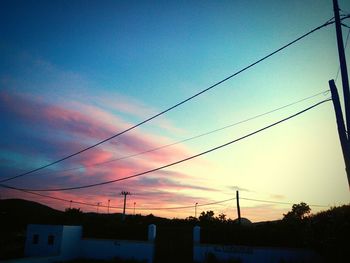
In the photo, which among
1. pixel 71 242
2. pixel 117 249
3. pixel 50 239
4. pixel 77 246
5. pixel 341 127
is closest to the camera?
pixel 341 127

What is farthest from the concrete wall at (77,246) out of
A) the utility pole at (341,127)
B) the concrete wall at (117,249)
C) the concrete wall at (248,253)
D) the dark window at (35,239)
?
the utility pole at (341,127)

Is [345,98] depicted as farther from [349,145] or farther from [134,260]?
[134,260]

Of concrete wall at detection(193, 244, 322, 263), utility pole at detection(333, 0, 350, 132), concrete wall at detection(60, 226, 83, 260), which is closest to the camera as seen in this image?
utility pole at detection(333, 0, 350, 132)

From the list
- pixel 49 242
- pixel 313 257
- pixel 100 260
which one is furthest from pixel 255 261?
pixel 49 242

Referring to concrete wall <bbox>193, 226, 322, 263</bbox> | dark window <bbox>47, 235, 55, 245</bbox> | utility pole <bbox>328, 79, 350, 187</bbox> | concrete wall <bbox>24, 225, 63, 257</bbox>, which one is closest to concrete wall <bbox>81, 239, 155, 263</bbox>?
concrete wall <bbox>24, 225, 63, 257</bbox>

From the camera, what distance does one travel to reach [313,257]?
2014 cm

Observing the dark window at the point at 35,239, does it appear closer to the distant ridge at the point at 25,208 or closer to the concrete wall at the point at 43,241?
the concrete wall at the point at 43,241

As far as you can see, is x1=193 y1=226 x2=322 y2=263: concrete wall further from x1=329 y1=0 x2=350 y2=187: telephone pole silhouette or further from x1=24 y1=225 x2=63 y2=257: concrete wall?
x1=24 y1=225 x2=63 y2=257: concrete wall

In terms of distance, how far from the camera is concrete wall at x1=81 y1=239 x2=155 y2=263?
27.5m

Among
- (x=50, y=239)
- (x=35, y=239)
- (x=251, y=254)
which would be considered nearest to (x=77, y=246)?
(x=50, y=239)

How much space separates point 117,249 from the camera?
2902 centimetres

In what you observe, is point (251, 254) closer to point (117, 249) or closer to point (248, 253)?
point (248, 253)

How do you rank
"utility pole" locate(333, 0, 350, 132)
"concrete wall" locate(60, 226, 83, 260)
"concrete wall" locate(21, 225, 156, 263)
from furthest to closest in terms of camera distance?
"concrete wall" locate(60, 226, 83, 260) → "concrete wall" locate(21, 225, 156, 263) → "utility pole" locate(333, 0, 350, 132)

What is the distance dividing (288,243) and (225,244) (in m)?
4.88
